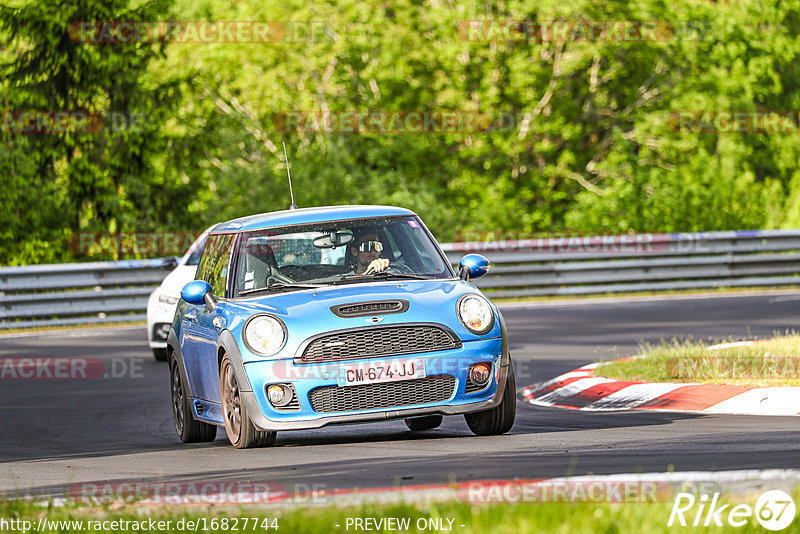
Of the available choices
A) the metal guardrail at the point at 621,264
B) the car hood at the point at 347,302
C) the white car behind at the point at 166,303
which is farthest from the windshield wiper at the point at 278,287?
the metal guardrail at the point at 621,264

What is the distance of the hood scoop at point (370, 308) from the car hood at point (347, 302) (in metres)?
0.03

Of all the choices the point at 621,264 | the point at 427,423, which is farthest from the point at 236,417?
the point at 621,264

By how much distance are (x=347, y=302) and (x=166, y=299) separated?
832 centimetres

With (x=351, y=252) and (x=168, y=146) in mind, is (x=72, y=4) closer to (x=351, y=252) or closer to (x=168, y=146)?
(x=168, y=146)

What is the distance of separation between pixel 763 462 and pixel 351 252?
3.66 m

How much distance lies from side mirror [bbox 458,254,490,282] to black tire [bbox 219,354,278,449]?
181 cm

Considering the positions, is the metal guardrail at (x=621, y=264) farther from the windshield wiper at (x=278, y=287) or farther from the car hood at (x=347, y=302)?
the car hood at (x=347, y=302)

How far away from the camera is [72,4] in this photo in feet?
99.0

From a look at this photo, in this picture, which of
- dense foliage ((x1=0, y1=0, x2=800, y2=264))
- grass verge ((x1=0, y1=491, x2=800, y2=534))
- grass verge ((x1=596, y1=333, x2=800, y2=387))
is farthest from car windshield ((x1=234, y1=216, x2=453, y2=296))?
dense foliage ((x1=0, y1=0, x2=800, y2=264))

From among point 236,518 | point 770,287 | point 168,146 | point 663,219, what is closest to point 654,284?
point 770,287

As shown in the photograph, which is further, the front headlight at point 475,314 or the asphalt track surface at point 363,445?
the front headlight at point 475,314

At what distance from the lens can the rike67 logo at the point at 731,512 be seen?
509 centimetres

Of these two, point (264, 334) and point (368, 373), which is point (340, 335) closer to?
point (368, 373)

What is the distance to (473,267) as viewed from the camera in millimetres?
9891
